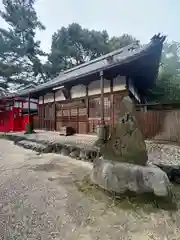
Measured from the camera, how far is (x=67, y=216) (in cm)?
294

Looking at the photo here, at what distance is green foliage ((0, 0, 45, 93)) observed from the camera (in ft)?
69.3

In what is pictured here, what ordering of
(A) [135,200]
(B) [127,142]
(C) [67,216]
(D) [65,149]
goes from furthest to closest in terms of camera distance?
(D) [65,149], (B) [127,142], (A) [135,200], (C) [67,216]

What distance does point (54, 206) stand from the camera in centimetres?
325

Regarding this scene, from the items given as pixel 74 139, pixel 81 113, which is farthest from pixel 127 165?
pixel 81 113

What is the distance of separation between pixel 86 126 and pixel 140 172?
673 centimetres

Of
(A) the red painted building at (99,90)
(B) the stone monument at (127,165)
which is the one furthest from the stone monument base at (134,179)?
(A) the red painted building at (99,90)

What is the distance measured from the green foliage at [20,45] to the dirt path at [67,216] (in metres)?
18.7

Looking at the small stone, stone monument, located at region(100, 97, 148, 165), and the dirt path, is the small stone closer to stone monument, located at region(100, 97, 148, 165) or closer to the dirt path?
the dirt path

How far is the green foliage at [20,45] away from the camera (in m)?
21.1

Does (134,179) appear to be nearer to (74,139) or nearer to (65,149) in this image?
(65,149)

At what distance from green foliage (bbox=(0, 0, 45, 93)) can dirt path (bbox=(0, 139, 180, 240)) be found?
1870 cm

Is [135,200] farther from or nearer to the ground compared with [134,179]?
nearer to the ground

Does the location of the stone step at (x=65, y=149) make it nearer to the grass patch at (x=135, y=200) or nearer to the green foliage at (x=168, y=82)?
the grass patch at (x=135, y=200)

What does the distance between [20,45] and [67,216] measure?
22.2 meters
